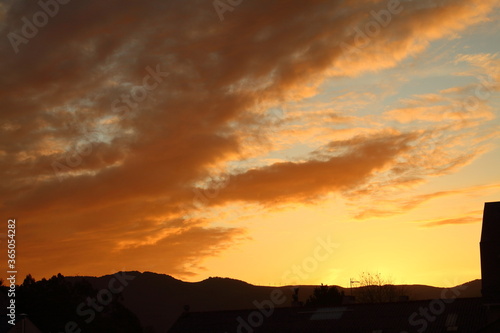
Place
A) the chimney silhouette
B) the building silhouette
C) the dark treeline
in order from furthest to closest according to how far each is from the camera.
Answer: the dark treeline, the chimney silhouette, the building silhouette

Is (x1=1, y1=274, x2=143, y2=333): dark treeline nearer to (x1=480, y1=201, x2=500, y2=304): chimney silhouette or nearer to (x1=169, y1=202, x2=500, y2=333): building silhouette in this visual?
(x1=169, y1=202, x2=500, y2=333): building silhouette

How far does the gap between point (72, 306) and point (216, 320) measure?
1201 inches

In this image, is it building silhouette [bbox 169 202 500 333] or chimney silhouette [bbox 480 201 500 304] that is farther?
chimney silhouette [bbox 480 201 500 304]

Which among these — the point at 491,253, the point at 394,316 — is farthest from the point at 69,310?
the point at 491,253

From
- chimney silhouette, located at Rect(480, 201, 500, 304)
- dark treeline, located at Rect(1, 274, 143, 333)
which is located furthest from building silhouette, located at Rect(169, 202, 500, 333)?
dark treeline, located at Rect(1, 274, 143, 333)

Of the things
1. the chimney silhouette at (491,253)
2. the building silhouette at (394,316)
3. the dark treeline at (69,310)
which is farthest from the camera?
the dark treeline at (69,310)

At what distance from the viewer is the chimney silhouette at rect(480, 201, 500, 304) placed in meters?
54.3

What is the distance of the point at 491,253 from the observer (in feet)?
186

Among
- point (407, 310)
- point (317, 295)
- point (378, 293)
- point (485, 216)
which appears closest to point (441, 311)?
point (407, 310)

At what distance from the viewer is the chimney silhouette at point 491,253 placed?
54.3 metres

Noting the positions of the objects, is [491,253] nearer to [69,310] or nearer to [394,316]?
[394,316]

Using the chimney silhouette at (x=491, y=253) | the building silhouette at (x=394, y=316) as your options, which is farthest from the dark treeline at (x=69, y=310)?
the chimney silhouette at (x=491, y=253)

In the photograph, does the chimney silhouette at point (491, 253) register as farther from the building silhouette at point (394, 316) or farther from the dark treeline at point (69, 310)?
the dark treeline at point (69, 310)

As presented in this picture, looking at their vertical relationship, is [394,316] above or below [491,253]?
below
